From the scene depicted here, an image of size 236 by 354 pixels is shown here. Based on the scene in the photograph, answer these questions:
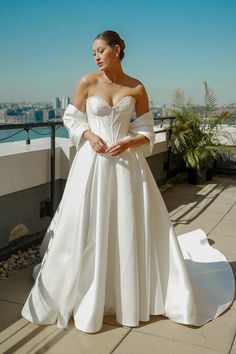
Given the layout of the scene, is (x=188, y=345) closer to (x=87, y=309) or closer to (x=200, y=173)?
(x=87, y=309)

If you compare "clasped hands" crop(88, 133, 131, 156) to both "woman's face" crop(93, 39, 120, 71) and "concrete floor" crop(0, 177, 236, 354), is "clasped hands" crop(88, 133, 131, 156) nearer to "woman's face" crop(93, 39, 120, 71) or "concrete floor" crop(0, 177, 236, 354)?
"woman's face" crop(93, 39, 120, 71)

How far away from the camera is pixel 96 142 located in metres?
2.73

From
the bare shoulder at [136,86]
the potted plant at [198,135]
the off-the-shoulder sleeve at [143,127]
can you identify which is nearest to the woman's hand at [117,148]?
the off-the-shoulder sleeve at [143,127]

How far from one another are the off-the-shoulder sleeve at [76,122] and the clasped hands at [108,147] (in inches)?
4.9

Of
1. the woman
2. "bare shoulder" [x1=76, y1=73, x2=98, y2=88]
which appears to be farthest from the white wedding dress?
"bare shoulder" [x1=76, y1=73, x2=98, y2=88]

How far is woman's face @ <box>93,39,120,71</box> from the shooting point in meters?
2.71

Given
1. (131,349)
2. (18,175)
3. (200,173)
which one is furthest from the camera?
(200,173)

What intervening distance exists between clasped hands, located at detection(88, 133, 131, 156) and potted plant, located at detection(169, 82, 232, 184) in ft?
17.2

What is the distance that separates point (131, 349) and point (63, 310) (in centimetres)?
53

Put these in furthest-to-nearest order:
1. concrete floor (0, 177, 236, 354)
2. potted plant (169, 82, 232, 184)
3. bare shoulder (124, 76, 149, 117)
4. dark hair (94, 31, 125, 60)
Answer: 1. potted plant (169, 82, 232, 184)
2. bare shoulder (124, 76, 149, 117)
3. dark hair (94, 31, 125, 60)
4. concrete floor (0, 177, 236, 354)

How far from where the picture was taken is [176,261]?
292 centimetres

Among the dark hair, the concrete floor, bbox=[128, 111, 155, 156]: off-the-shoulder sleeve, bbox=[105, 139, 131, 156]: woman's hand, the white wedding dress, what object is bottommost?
the concrete floor

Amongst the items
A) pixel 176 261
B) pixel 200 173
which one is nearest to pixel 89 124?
pixel 176 261

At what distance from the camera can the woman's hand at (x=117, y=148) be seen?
2.72 metres
